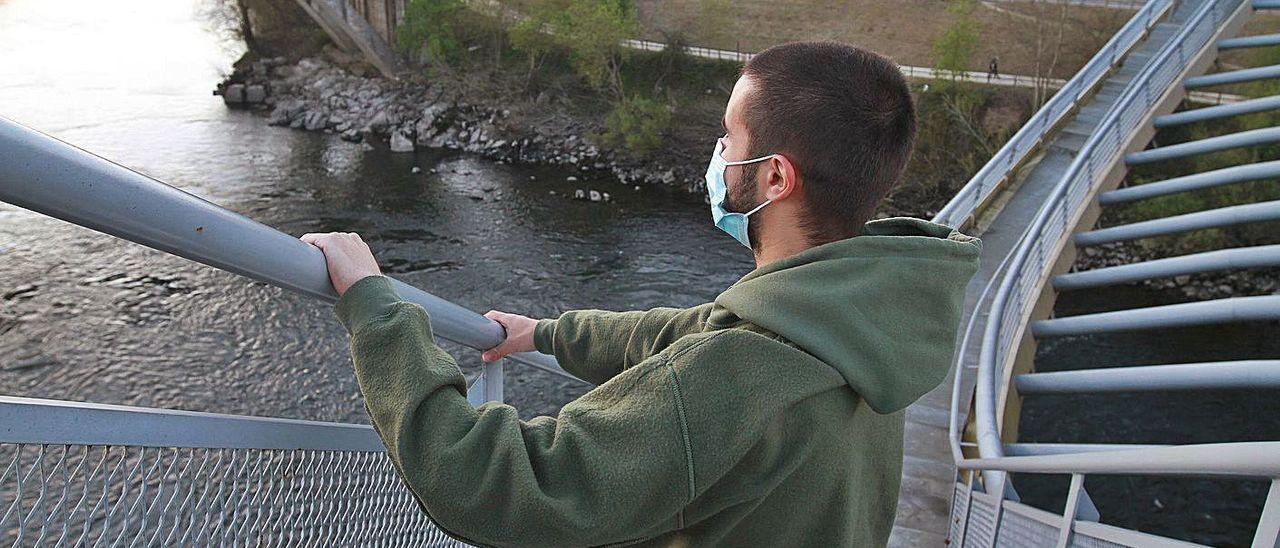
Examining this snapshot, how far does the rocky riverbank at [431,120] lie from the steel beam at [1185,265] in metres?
15.4

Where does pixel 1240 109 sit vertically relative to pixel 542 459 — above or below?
below

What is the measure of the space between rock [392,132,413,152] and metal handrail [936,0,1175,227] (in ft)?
52.1

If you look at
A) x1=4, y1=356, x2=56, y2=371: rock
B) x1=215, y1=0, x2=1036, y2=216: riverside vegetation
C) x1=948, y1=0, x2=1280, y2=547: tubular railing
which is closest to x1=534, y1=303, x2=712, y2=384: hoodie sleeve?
x1=948, y1=0, x2=1280, y2=547: tubular railing

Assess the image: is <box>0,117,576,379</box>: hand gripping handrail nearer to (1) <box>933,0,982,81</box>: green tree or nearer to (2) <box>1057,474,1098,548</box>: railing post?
(2) <box>1057,474,1098,548</box>: railing post

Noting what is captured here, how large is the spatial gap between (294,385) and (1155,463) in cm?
1125

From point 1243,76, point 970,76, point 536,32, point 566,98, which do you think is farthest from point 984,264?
point 536,32

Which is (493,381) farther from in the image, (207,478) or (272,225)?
(272,225)

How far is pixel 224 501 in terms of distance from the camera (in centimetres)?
139

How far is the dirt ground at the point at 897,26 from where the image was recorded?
23.7m

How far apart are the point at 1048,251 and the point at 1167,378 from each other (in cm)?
277

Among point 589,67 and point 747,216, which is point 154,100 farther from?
point 747,216

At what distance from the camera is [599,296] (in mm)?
15062

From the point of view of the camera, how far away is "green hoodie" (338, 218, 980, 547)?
114cm

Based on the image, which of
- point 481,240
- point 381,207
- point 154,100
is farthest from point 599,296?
point 154,100
